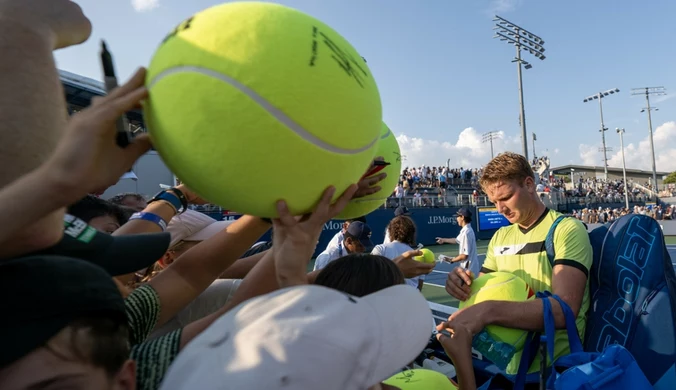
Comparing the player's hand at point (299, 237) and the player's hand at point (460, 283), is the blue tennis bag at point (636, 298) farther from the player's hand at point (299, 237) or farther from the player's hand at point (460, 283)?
the player's hand at point (299, 237)

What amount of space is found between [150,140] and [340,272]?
2.33ft

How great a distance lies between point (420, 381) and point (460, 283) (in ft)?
1.80

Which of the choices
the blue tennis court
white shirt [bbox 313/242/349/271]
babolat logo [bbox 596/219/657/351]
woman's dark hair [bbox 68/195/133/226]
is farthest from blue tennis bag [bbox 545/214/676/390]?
the blue tennis court

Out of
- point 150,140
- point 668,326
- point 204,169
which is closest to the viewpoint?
point 204,169

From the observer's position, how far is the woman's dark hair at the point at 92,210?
2.06m

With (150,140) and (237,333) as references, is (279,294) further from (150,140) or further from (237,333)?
(150,140)

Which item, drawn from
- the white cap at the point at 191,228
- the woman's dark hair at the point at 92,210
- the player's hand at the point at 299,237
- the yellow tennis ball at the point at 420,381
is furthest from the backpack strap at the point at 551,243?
the woman's dark hair at the point at 92,210

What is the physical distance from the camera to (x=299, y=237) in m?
1.03

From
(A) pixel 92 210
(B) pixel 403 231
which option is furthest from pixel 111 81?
(B) pixel 403 231

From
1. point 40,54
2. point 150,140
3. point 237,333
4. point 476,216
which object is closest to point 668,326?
point 237,333

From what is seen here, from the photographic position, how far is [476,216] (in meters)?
21.9

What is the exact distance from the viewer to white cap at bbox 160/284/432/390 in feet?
2.26

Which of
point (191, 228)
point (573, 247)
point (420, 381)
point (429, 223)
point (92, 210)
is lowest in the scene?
point (429, 223)

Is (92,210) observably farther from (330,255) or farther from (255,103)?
(330,255)
